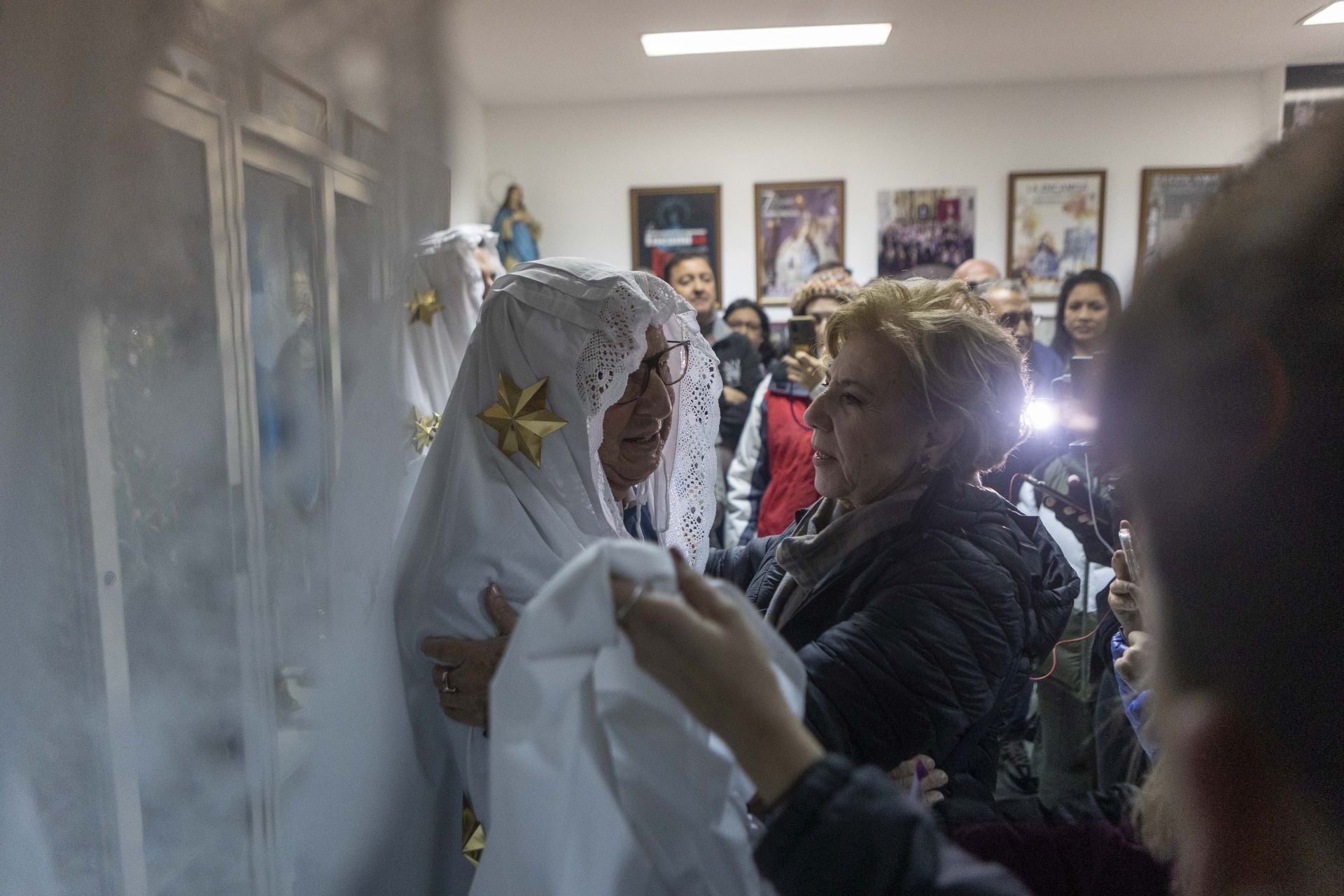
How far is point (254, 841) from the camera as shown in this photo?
112 cm

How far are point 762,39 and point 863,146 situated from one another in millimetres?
1492

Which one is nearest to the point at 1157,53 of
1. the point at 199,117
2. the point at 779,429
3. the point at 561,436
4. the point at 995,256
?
the point at 995,256

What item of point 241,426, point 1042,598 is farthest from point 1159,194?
point 241,426

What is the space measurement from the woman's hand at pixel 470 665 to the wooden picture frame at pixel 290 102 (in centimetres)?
63

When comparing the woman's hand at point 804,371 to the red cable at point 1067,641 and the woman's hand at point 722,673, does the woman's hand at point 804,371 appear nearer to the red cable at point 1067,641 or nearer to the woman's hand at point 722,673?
the red cable at point 1067,641

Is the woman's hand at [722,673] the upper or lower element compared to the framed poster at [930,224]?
lower

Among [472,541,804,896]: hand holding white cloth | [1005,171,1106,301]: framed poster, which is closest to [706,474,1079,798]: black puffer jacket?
[472,541,804,896]: hand holding white cloth

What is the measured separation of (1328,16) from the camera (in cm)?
501

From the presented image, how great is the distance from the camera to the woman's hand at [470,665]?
3.87 feet

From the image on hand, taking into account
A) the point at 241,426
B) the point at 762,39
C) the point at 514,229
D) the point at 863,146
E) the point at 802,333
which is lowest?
the point at 241,426

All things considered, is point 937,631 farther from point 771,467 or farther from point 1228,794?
point 771,467

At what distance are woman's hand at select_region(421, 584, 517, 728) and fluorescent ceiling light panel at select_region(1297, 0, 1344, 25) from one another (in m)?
5.72

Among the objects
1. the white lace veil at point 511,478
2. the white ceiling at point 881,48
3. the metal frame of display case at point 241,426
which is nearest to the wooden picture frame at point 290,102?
the metal frame of display case at point 241,426

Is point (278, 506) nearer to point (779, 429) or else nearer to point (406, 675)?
point (406, 675)
